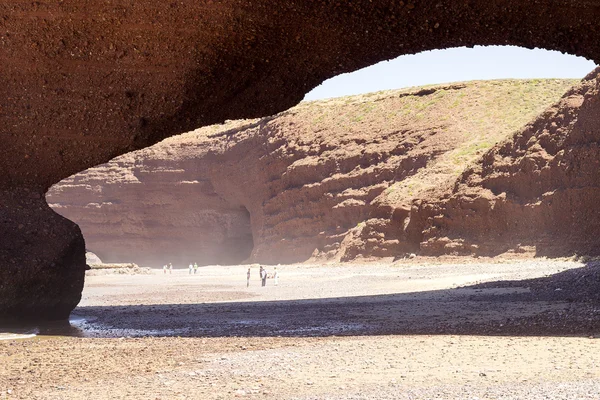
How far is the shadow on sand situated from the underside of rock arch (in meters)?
2.01

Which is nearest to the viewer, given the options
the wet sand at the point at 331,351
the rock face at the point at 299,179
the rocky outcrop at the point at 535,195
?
the wet sand at the point at 331,351

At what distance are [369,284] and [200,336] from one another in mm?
Result: 13286

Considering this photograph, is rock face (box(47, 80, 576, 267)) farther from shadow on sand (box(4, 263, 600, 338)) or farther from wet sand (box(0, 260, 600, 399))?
wet sand (box(0, 260, 600, 399))

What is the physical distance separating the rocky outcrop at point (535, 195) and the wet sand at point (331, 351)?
13.8 metres

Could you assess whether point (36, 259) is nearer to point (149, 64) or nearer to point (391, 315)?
point (149, 64)

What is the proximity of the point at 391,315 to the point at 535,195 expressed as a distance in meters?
20.4

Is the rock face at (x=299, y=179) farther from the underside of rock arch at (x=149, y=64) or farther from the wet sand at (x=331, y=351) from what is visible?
the underside of rock arch at (x=149, y=64)

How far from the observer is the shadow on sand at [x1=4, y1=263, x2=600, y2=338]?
33.1ft

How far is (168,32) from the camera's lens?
12.1 meters

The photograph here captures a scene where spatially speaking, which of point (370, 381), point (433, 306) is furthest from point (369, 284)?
point (370, 381)

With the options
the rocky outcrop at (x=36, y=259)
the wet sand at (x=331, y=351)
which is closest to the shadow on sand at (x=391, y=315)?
the wet sand at (x=331, y=351)

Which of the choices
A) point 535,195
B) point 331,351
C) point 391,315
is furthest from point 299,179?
point 331,351

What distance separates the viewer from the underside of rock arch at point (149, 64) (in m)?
11.3

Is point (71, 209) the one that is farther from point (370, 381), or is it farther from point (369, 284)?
point (370, 381)
